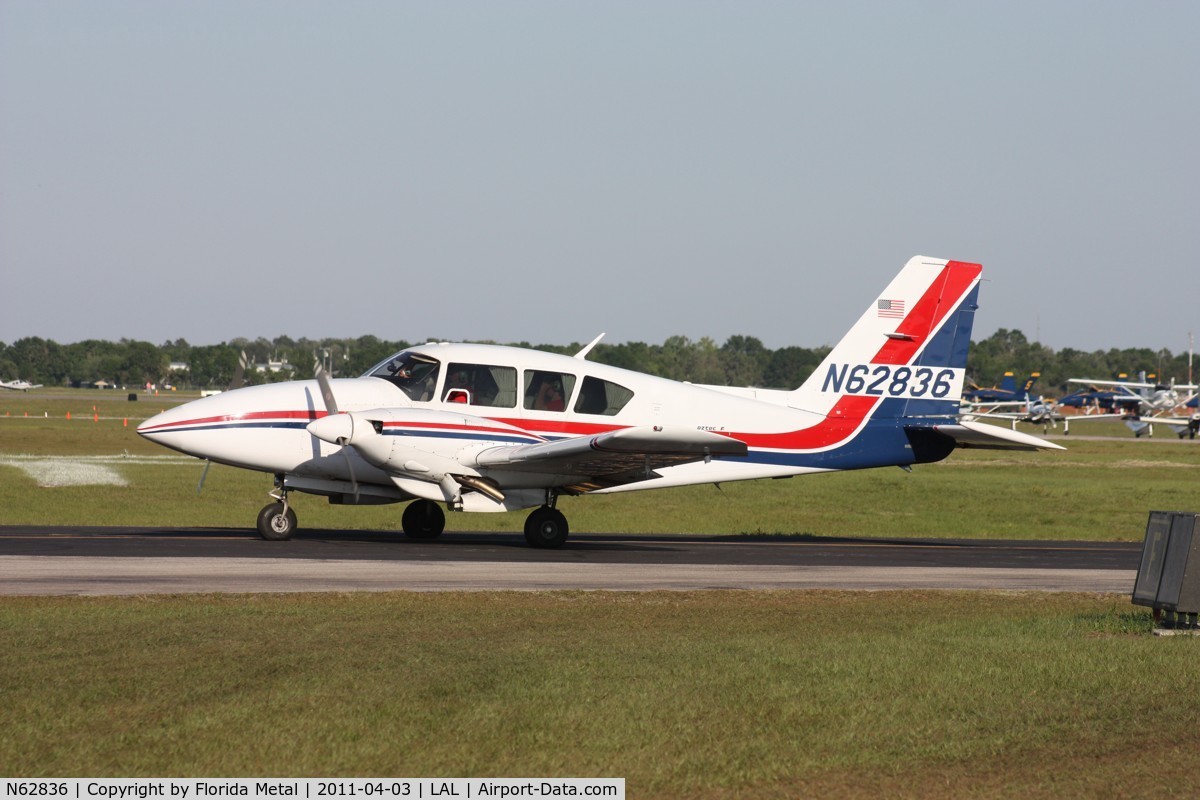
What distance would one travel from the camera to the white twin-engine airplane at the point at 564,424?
18.0 meters

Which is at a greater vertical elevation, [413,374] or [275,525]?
[413,374]

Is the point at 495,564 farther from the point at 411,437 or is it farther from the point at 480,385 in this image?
the point at 480,385

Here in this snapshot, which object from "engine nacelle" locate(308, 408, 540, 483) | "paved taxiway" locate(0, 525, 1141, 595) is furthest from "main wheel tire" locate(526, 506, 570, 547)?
"engine nacelle" locate(308, 408, 540, 483)

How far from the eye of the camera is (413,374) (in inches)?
752

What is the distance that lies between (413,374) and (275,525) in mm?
3021

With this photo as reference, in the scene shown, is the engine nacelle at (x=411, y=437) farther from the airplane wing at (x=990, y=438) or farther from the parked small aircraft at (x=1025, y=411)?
the parked small aircraft at (x=1025, y=411)

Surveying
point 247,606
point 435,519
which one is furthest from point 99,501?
point 247,606

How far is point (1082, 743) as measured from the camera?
725 cm

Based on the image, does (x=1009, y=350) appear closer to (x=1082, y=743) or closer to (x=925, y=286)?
(x=925, y=286)

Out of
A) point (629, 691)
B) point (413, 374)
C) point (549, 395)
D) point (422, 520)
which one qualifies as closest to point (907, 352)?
point (549, 395)

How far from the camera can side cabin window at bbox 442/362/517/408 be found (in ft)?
62.5

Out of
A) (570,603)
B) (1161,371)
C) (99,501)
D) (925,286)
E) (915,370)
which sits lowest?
(99,501)

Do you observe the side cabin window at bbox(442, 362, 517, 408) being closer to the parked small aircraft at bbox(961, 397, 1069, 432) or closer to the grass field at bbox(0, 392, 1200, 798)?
the grass field at bbox(0, 392, 1200, 798)

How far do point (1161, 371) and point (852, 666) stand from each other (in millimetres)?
198759
